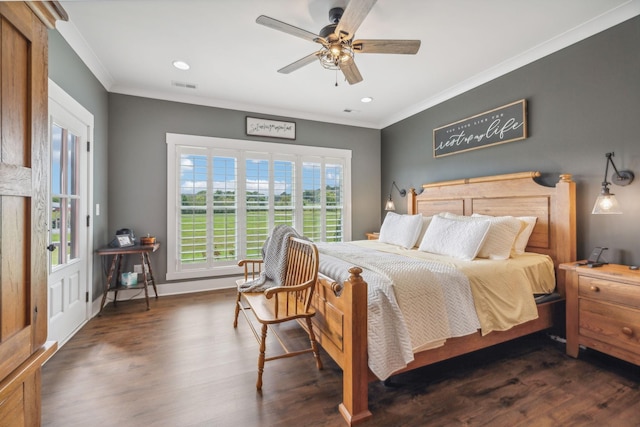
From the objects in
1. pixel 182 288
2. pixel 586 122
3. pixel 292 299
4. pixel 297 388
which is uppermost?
pixel 586 122

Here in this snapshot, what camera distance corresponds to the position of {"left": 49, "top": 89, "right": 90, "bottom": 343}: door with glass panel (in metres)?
2.40

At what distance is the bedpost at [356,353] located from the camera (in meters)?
1.56

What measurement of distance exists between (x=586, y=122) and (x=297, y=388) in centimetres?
319

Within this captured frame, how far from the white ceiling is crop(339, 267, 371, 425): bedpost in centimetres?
206

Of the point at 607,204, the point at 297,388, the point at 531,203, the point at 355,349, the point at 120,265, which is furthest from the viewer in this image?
the point at 120,265

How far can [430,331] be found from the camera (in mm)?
1748

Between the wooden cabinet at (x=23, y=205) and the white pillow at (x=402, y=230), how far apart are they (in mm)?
2945

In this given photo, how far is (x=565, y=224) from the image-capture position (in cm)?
248

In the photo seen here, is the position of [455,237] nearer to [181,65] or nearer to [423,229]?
[423,229]

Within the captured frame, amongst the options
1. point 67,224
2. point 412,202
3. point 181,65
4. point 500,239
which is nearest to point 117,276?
point 67,224

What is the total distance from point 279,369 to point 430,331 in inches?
44.1

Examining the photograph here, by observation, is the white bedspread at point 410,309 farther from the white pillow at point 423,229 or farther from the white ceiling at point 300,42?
the white ceiling at point 300,42

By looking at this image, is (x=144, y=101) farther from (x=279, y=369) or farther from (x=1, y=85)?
(x=279, y=369)

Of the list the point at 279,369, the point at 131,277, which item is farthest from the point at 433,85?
the point at 131,277
